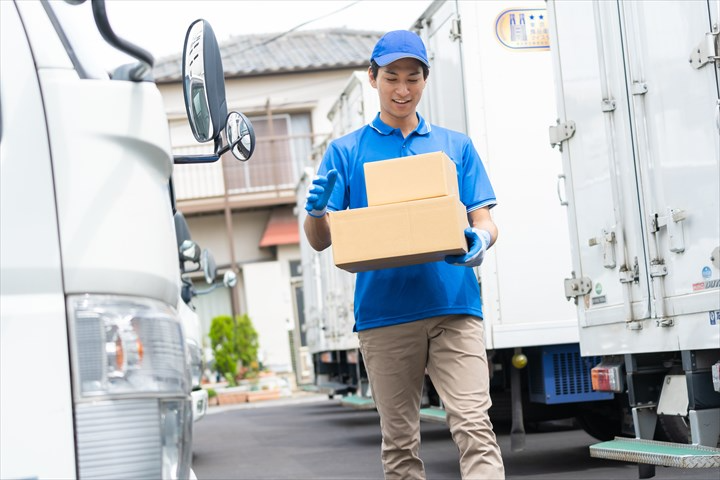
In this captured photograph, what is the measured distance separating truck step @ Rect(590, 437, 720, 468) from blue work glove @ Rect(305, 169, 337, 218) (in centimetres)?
237

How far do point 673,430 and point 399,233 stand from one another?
307 centimetres

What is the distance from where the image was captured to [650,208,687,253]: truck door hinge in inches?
222

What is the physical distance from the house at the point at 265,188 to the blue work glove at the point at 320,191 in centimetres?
2097

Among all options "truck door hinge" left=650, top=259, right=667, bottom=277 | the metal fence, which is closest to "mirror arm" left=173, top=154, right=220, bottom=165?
"truck door hinge" left=650, top=259, right=667, bottom=277

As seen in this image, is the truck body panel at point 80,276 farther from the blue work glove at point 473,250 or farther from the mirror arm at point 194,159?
the blue work glove at point 473,250

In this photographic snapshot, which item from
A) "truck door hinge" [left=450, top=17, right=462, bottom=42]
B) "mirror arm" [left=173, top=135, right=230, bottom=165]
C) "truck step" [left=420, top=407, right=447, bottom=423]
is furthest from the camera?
"truck step" [left=420, top=407, right=447, bottom=423]

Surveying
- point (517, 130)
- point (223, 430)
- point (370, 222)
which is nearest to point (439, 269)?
point (370, 222)

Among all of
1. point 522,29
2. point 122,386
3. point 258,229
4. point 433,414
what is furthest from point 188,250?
point 258,229

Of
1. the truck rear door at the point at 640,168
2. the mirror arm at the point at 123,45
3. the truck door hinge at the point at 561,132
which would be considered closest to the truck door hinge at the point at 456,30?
the truck rear door at the point at 640,168

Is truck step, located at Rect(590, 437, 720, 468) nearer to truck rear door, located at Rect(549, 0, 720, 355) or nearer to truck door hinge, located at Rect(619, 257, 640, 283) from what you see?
truck rear door, located at Rect(549, 0, 720, 355)

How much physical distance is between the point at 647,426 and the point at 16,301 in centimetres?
457

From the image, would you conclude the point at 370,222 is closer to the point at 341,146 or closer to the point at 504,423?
the point at 341,146

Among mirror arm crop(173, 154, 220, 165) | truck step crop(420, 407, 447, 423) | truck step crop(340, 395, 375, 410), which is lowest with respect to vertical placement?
truck step crop(340, 395, 375, 410)

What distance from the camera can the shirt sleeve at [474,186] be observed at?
172 inches
